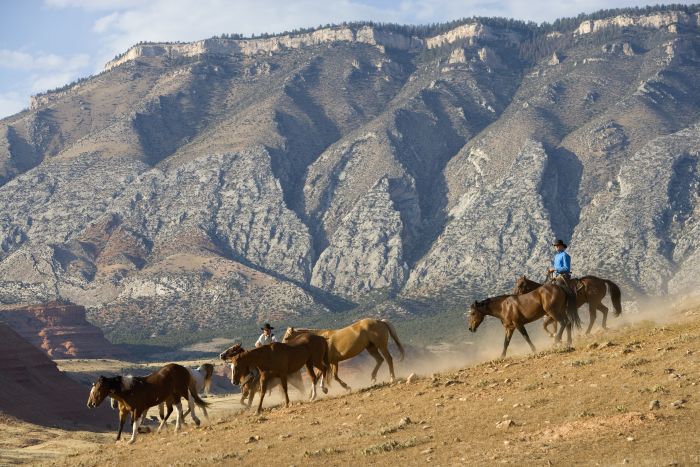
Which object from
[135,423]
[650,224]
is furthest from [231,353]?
[650,224]

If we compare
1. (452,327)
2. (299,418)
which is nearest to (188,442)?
(299,418)

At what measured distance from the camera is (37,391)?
92.6 m

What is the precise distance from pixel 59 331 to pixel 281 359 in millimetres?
136083

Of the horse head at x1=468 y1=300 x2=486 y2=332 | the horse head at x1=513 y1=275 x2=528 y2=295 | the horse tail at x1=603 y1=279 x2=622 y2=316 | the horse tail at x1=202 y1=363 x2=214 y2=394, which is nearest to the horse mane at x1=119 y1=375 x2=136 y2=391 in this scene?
the horse tail at x1=202 y1=363 x2=214 y2=394

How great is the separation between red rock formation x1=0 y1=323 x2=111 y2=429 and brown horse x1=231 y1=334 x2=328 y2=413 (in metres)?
52.8

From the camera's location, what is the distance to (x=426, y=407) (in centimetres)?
2802

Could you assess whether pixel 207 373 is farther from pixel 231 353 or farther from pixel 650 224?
pixel 650 224

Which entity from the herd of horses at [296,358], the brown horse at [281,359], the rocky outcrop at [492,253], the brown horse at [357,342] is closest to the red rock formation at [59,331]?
the rocky outcrop at [492,253]

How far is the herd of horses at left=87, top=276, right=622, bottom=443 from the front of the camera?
31625 millimetres

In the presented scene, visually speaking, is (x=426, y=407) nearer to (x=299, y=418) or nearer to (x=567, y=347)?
(x=299, y=418)

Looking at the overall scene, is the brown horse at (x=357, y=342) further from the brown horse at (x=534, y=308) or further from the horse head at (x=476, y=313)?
the brown horse at (x=534, y=308)

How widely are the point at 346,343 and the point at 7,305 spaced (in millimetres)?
155691

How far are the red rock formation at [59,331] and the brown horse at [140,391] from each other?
130m

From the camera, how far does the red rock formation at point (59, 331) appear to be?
160 metres
